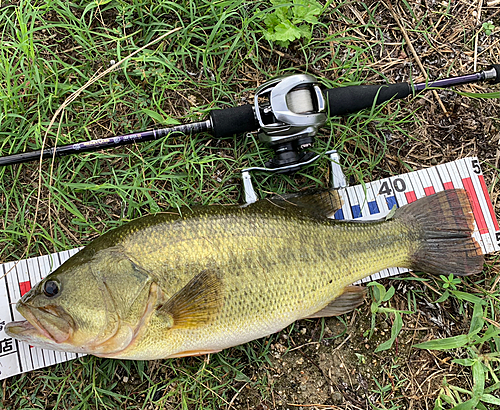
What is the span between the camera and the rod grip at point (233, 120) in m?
2.66

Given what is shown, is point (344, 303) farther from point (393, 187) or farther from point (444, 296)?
point (393, 187)

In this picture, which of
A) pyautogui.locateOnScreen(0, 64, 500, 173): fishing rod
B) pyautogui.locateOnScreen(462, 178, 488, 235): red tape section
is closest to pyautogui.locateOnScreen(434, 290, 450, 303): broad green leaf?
pyautogui.locateOnScreen(462, 178, 488, 235): red tape section

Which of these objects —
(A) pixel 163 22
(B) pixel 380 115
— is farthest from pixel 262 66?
(B) pixel 380 115

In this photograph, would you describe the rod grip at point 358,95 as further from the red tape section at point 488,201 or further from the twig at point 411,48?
the red tape section at point 488,201

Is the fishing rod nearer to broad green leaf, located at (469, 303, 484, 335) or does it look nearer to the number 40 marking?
the number 40 marking

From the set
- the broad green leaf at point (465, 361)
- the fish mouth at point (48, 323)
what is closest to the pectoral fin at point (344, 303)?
the broad green leaf at point (465, 361)

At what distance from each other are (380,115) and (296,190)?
0.91 m

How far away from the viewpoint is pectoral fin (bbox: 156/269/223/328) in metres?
2.23

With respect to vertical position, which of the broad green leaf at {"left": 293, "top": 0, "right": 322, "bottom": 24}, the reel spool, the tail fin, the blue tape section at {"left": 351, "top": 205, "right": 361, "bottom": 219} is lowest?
the tail fin

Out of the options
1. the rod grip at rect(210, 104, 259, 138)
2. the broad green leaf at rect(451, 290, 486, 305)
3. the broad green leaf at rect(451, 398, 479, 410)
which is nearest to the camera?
the broad green leaf at rect(451, 398, 479, 410)

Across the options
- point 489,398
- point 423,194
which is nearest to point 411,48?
point 423,194

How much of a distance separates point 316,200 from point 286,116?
63 cm

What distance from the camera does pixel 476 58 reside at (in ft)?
10.1

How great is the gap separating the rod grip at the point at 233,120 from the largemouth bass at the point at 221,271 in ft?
1.94
